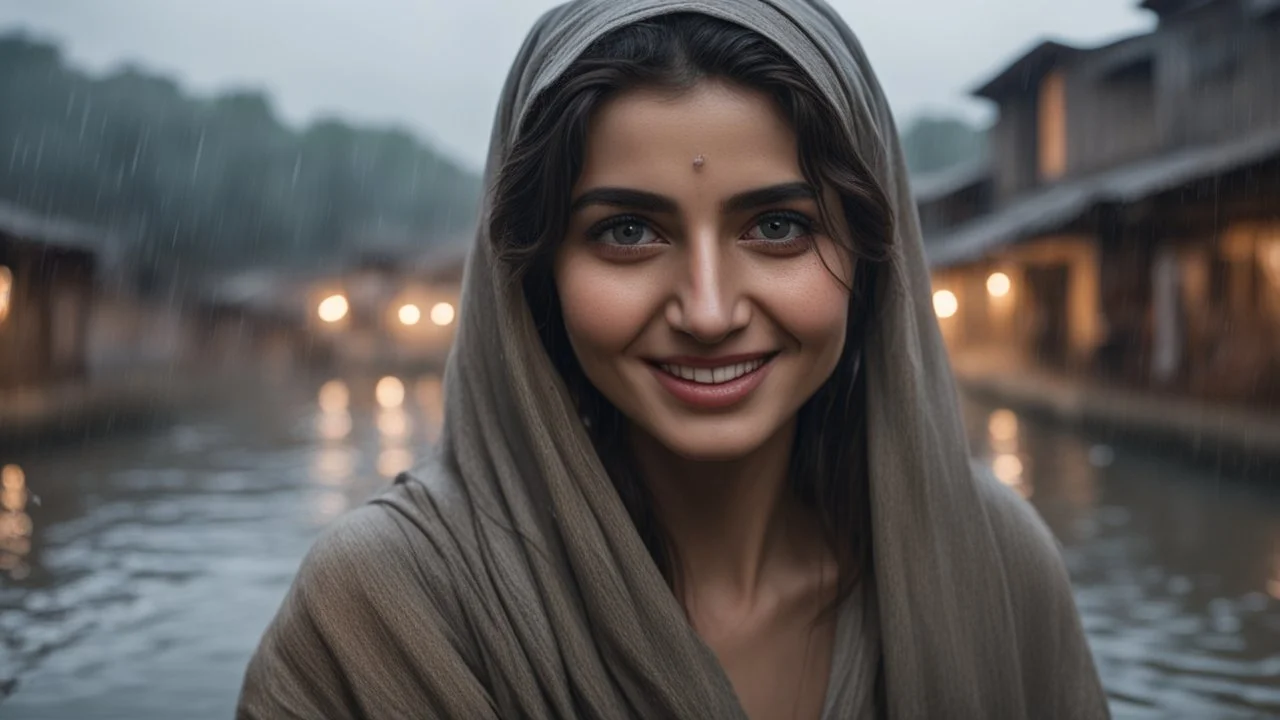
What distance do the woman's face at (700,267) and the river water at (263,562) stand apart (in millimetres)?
3449

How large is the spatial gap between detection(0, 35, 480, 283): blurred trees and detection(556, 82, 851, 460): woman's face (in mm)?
33949

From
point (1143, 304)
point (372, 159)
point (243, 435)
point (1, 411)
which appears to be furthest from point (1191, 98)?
point (372, 159)

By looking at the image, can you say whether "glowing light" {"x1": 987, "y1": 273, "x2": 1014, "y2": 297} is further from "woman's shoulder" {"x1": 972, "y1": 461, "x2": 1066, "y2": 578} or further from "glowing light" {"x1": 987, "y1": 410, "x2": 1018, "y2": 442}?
"woman's shoulder" {"x1": 972, "y1": 461, "x2": 1066, "y2": 578}

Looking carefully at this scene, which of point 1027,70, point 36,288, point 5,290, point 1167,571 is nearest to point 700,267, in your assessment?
point 1167,571

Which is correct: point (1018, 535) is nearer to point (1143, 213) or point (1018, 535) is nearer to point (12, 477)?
point (12, 477)

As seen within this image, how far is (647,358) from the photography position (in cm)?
142

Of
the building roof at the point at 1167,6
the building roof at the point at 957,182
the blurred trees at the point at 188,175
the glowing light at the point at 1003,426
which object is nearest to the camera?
the glowing light at the point at 1003,426

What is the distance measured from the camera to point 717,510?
1.68 m

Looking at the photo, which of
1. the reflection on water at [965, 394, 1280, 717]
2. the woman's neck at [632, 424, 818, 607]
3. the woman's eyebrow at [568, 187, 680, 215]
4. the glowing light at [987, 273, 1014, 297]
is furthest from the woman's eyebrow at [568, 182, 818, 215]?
the glowing light at [987, 273, 1014, 297]

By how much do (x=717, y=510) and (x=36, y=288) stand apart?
772 inches

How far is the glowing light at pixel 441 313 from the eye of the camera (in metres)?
38.1

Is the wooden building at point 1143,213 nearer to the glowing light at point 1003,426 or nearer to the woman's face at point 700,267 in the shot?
the glowing light at point 1003,426

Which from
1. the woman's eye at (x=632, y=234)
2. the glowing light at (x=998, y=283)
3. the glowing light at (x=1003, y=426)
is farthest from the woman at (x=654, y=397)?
the glowing light at (x=998, y=283)

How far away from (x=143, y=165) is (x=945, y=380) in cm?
5218
